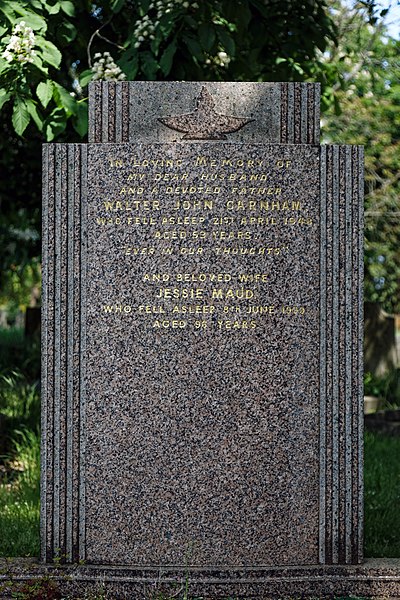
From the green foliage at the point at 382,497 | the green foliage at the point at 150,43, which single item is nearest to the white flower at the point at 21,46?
the green foliage at the point at 150,43

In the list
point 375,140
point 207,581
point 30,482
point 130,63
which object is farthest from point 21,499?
point 375,140

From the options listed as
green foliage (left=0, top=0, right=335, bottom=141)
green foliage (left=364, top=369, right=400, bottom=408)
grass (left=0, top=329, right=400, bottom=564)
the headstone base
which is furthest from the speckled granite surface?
green foliage (left=364, top=369, right=400, bottom=408)

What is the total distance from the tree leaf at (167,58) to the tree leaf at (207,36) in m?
0.18

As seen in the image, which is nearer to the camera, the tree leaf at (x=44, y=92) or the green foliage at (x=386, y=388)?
the tree leaf at (x=44, y=92)

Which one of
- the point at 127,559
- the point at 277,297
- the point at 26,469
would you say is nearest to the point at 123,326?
the point at 277,297

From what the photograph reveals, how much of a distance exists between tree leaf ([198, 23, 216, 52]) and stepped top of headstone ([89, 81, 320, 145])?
121cm

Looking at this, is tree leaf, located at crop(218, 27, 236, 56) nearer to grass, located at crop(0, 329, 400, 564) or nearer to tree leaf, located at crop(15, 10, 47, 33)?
tree leaf, located at crop(15, 10, 47, 33)

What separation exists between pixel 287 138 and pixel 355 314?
0.95 meters

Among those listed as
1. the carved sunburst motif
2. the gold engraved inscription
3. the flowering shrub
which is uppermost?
the flowering shrub

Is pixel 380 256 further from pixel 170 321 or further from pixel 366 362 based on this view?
pixel 170 321

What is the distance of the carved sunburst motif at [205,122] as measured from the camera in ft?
13.1

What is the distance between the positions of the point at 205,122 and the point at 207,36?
4.62 ft

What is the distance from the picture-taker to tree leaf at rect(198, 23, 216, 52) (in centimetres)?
511

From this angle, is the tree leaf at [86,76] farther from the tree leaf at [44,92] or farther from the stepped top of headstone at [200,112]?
the stepped top of headstone at [200,112]
